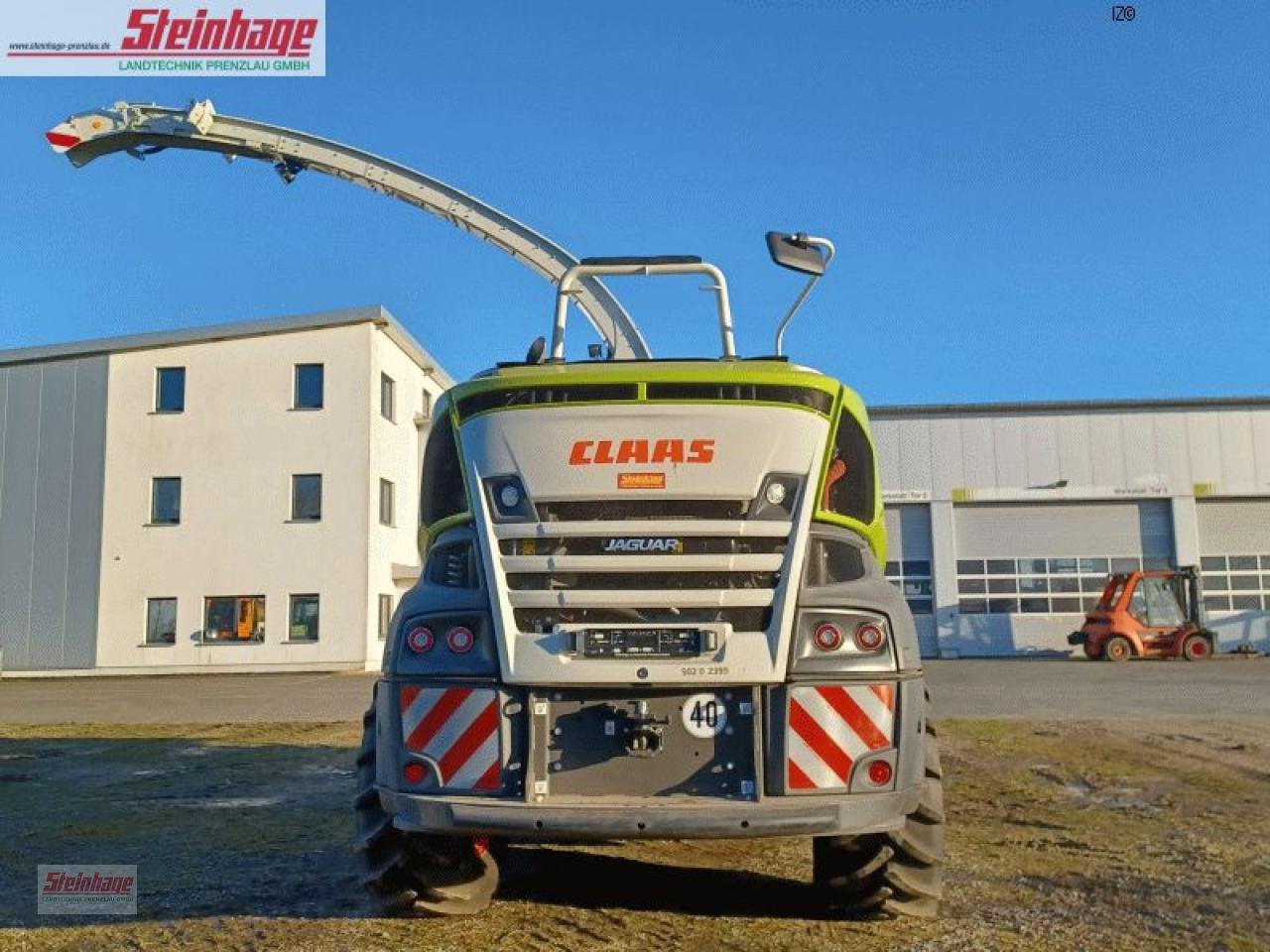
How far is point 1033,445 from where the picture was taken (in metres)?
30.7

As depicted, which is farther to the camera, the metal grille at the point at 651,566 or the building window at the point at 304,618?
the building window at the point at 304,618

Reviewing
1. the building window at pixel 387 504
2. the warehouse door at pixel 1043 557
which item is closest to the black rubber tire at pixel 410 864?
the building window at pixel 387 504

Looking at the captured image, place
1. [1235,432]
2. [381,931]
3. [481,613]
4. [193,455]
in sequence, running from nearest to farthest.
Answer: [481,613] < [381,931] < [193,455] < [1235,432]

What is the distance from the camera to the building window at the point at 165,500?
2598 cm

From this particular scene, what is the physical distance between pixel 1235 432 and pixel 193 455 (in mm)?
27855

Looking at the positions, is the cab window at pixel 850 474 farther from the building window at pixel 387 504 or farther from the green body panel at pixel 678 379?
the building window at pixel 387 504

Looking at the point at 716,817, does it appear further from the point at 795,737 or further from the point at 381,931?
the point at 381,931

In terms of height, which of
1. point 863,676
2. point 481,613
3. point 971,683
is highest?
point 481,613

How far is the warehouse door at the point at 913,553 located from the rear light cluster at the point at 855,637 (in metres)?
26.9

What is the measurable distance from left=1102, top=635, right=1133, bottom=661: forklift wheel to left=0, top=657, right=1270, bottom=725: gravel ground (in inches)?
27.6

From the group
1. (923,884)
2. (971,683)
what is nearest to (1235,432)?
(971,683)

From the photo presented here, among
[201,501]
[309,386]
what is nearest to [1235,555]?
[309,386]

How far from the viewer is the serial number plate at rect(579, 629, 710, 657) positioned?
391cm

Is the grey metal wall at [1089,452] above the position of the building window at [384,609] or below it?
above
